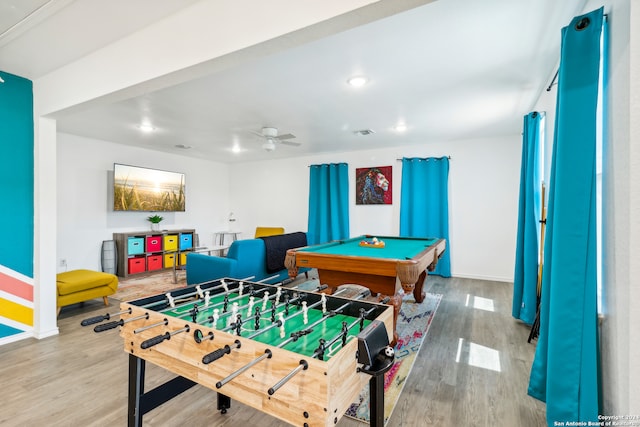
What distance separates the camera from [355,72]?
2.53 metres

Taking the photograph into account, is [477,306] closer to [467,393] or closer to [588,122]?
[467,393]

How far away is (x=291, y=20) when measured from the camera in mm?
1417

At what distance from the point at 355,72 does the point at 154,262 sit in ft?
16.6

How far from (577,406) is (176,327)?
194 centimetres

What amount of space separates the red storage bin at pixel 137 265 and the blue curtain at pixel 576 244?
588 centimetres

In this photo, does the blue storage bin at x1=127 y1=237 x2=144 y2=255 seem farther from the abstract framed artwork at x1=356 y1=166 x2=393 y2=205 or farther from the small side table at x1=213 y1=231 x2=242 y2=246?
the abstract framed artwork at x1=356 y1=166 x2=393 y2=205

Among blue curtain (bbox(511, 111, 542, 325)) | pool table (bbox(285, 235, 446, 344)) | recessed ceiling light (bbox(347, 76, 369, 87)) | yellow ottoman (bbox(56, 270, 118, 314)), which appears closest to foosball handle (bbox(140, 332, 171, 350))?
pool table (bbox(285, 235, 446, 344))

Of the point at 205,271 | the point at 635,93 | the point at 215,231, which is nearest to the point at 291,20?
the point at 635,93

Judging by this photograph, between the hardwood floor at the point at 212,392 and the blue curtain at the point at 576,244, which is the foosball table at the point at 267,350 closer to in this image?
the hardwood floor at the point at 212,392

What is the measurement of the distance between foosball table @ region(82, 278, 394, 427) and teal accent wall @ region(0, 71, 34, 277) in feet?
7.37

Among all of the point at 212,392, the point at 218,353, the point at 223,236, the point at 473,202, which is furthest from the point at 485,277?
the point at 223,236

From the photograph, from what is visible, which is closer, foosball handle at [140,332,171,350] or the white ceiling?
foosball handle at [140,332,171,350]

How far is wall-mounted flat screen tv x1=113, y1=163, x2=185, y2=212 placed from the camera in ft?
17.1

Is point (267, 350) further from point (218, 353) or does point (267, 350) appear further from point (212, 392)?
point (212, 392)
